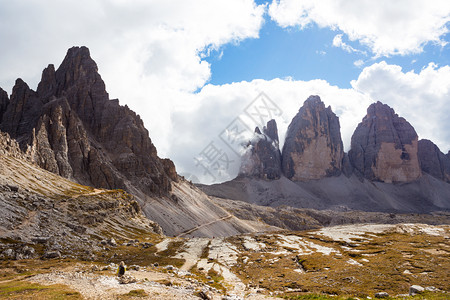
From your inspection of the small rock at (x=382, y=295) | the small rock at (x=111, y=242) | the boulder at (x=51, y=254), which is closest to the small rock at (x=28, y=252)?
the boulder at (x=51, y=254)

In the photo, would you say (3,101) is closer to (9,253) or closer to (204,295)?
(9,253)

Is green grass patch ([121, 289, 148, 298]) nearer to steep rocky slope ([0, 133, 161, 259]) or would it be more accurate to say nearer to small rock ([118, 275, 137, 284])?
small rock ([118, 275, 137, 284])

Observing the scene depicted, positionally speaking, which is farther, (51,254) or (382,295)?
(51,254)

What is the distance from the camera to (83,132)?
15812cm

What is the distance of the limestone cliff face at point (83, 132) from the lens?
139m

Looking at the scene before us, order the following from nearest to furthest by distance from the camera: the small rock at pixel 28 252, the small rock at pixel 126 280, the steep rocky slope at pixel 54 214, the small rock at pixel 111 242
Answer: the small rock at pixel 126 280
the small rock at pixel 28 252
the steep rocky slope at pixel 54 214
the small rock at pixel 111 242

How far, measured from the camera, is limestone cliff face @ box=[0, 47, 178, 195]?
139 meters

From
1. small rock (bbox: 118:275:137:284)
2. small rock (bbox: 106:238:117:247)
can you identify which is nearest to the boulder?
small rock (bbox: 106:238:117:247)

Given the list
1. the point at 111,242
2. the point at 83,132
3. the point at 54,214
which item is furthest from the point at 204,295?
the point at 83,132

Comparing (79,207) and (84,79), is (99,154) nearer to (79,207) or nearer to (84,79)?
(84,79)

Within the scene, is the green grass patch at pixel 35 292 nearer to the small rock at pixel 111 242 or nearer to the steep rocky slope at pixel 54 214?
the steep rocky slope at pixel 54 214

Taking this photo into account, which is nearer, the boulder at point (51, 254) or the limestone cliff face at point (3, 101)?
the boulder at point (51, 254)

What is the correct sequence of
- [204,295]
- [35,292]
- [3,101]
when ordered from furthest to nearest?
1. [3,101]
2. [204,295]
3. [35,292]

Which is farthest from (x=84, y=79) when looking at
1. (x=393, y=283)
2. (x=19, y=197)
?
(x=393, y=283)
